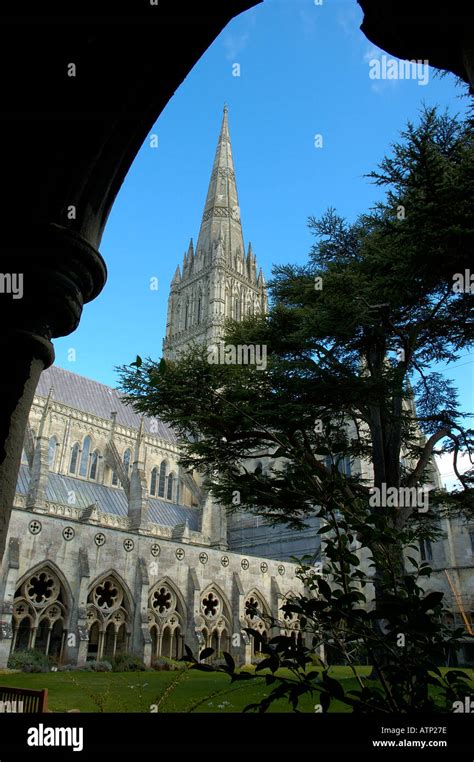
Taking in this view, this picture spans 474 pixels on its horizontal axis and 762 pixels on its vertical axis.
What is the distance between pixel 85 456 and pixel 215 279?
2485 centimetres

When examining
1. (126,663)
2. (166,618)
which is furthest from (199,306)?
(126,663)

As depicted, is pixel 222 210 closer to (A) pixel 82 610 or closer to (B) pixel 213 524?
(B) pixel 213 524

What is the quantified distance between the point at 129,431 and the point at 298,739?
102 feet

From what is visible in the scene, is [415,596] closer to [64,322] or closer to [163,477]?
[64,322]

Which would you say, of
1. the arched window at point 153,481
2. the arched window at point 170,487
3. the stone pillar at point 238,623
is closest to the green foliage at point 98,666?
the stone pillar at point 238,623

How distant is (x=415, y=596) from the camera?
166 cm

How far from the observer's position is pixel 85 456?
28.6m

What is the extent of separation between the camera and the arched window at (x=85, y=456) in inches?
1110

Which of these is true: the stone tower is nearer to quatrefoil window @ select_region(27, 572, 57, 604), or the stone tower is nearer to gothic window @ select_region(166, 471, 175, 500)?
gothic window @ select_region(166, 471, 175, 500)

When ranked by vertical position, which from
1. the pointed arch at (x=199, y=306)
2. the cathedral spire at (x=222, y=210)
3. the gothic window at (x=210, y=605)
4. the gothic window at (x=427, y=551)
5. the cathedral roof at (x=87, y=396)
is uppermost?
the cathedral spire at (x=222, y=210)

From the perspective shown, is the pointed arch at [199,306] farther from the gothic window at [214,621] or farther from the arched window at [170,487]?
the gothic window at [214,621]

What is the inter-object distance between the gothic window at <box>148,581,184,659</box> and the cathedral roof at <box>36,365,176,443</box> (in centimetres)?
1107

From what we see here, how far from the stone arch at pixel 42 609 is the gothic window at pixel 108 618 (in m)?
0.96

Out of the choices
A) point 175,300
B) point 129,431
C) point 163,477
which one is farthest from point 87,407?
point 175,300
